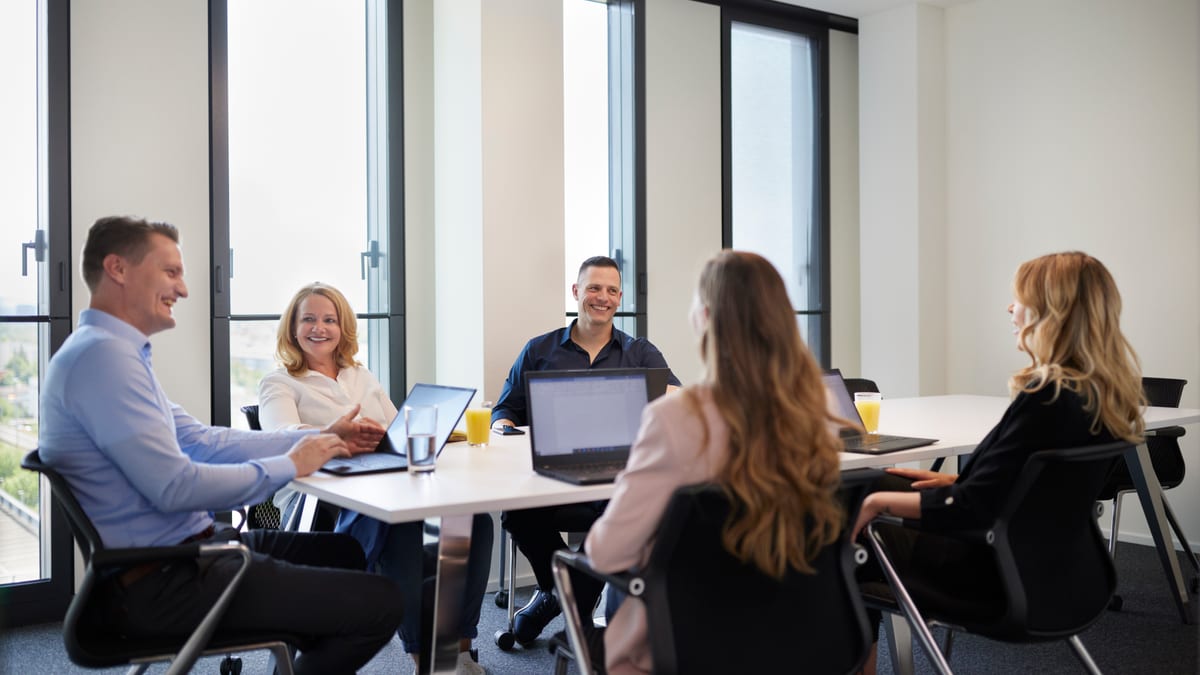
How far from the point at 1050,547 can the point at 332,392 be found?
213 cm

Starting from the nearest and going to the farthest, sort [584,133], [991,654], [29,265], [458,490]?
1. [458,490]
2. [991,654]
3. [29,265]
4. [584,133]

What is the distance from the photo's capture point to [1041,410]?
223cm

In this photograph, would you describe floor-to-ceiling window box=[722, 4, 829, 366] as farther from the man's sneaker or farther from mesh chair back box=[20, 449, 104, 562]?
mesh chair back box=[20, 449, 104, 562]

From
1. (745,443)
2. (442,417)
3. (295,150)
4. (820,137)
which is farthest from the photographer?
(820,137)

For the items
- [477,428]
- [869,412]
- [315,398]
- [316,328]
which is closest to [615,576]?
[477,428]

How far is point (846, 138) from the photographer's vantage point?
6168 millimetres

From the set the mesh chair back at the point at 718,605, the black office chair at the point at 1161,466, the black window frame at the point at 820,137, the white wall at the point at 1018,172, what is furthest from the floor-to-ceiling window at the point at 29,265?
the white wall at the point at 1018,172

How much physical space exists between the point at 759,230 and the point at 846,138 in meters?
0.89

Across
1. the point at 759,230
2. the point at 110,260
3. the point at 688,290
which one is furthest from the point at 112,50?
the point at 759,230

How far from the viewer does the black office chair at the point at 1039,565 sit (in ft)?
7.12

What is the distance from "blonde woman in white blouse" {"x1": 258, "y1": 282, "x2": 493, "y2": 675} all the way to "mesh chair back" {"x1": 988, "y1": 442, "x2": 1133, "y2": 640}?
1.43 meters

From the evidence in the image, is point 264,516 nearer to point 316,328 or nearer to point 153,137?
point 316,328

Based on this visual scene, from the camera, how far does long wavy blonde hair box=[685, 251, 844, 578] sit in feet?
5.64

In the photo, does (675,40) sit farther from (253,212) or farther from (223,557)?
(223,557)
